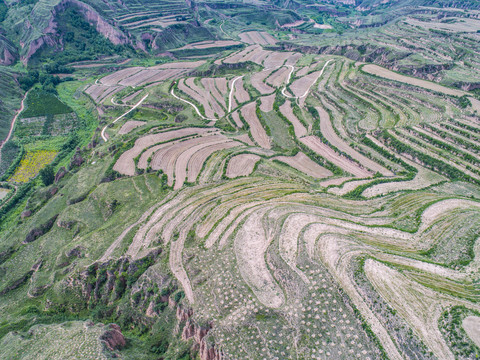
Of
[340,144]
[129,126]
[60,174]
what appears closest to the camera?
[340,144]

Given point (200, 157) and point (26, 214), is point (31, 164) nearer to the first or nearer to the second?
point (26, 214)

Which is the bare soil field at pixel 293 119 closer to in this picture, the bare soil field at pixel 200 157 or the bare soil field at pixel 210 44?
the bare soil field at pixel 200 157

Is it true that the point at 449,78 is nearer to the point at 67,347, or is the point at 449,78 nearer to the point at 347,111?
the point at 347,111

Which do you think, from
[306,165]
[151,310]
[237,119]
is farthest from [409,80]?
[151,310]

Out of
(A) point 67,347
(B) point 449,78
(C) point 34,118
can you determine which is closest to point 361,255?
(A) point 67,347

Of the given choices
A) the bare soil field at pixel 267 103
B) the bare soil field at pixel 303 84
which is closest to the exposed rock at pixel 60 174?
the bare soil field at pixel 267 103
